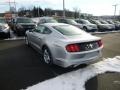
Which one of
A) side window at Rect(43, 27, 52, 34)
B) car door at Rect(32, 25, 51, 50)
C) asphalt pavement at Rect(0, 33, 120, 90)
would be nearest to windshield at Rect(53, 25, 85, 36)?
side window at Rect(43, 27, 52, 34)

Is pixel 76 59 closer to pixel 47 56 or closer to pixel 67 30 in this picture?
pixel 47 56

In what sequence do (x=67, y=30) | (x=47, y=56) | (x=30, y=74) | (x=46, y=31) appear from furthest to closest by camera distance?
(x=46, y=31) < (x=67, y=30) < (x=47, y=56) < (x=30, y=74)

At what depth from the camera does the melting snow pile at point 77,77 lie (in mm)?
4796

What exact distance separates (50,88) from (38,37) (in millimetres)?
3226

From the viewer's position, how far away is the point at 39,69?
6.32 metres

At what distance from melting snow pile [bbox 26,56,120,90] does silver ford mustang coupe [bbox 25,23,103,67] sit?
0.35 metres

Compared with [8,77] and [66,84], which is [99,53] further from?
[8,77]

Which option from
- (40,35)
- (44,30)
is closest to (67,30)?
(44,30)

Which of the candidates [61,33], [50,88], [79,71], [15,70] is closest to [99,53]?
[79,71]

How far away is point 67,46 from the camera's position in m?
5.62

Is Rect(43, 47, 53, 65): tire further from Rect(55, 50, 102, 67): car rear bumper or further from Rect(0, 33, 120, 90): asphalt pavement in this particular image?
Rect(55, 50, 102, 67): car rear bumper

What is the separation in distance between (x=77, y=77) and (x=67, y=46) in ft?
3.27

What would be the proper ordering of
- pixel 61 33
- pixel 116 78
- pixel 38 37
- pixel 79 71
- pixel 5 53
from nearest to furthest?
pixel 116 78 → pixel 79 71 → pixel 61 33 → pixel 38 37 → pixel 5 53

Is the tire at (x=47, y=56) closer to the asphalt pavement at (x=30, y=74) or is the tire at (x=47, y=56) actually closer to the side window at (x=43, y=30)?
the asphalt pavement at (x=30, y=74)
